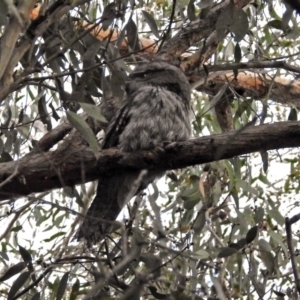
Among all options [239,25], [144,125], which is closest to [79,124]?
[239,25]

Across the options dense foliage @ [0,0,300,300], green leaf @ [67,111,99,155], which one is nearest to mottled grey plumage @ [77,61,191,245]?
dense foliage @ [0,0,300,300]

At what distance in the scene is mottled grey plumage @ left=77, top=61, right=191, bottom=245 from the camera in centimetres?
271

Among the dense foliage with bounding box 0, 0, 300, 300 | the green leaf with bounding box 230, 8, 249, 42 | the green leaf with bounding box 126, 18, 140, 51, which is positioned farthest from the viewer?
the green leaf with bounding box 126, 18, 140, 51

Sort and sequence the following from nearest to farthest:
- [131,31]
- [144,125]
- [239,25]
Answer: [239,25] < [131,31] < [144,125]

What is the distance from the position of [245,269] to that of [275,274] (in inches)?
11.8

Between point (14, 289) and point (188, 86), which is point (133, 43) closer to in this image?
point (188, 86)

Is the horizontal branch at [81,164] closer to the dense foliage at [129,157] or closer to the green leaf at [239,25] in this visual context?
the dense foliage at [129,157]

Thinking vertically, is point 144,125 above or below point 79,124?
above

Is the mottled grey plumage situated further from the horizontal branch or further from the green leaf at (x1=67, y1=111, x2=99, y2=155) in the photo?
the green leaf at (x1=67, y1=111, x2=99, y2=155)

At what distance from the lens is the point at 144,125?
2.86 meters

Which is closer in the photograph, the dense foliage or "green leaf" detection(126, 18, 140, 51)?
the dense foliage

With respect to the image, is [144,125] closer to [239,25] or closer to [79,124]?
[239,25]

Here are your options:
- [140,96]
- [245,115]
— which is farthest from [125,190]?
[245,115]

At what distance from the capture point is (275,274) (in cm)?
277
